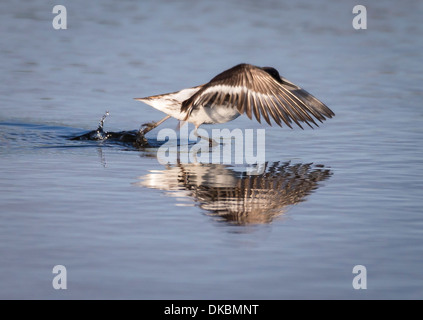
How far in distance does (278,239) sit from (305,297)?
1186 mm

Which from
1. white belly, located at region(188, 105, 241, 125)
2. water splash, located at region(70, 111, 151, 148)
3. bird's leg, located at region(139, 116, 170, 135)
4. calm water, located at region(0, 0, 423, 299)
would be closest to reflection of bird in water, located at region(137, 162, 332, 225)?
calm water, located at region(0, 0, 423, 299)

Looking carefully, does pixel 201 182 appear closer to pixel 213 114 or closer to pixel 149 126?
pixel 213 114

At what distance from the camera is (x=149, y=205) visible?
23.9ft

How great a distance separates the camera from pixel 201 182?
27.2 ft

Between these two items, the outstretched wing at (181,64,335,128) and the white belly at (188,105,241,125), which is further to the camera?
the white belly at (188,105,241,125)

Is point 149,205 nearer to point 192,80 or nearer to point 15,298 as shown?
point 15,298

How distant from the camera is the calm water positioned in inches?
219

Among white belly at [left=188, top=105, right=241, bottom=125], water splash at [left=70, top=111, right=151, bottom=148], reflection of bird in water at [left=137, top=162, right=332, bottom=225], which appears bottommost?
reflection of bird in water at [left=137, top=162, right=332, bottom=225]

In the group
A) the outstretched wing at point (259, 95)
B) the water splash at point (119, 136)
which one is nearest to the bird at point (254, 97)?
the outstretched wing at point (259, 95)

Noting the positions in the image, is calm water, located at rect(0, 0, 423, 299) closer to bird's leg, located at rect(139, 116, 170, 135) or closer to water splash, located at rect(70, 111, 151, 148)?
water splash, located at rect(70, 111, 151, 148)

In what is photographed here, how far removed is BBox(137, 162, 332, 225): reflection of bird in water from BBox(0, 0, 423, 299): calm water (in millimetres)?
29

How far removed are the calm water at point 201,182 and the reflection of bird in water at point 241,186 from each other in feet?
0.09

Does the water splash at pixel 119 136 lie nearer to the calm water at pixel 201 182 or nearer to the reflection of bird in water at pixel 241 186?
the calm water at pixel 201 182

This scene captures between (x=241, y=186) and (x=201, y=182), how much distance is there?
452 mm
